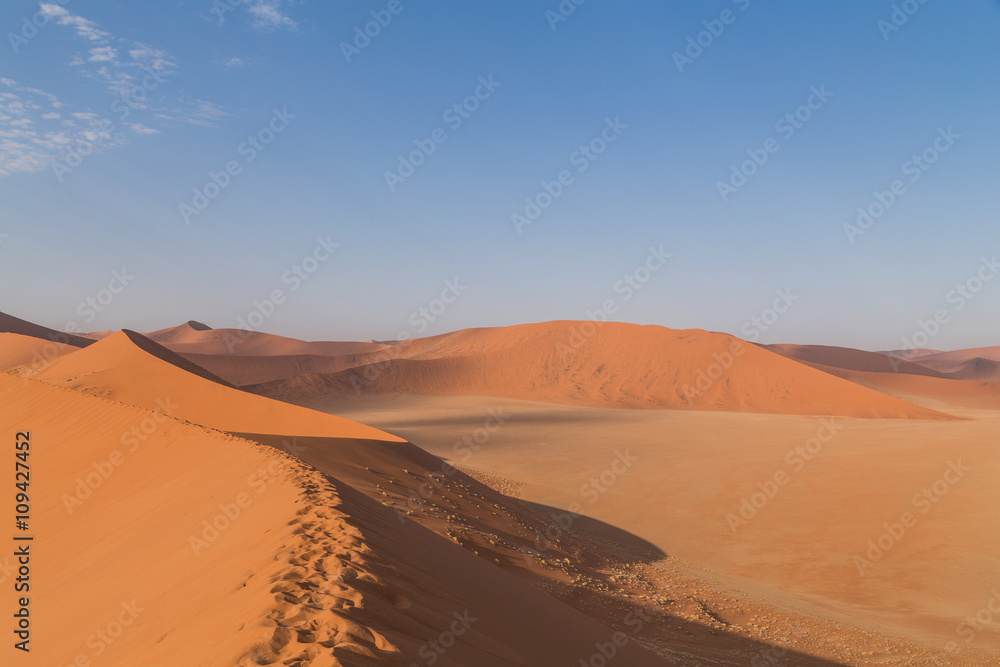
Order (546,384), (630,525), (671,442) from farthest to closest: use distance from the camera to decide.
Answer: (546,384) < (671,442) < (630,525)

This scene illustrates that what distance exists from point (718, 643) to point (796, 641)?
120 cm

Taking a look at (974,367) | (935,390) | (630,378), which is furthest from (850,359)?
(630,378)

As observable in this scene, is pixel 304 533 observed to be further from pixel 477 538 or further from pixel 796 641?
pixel 796 641

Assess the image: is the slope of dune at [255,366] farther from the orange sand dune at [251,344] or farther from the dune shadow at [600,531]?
the dune shadow at [600,531]

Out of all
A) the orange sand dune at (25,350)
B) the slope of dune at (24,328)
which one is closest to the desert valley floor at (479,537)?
the orange sand dune at (25,350)

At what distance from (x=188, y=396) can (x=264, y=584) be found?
549 inches

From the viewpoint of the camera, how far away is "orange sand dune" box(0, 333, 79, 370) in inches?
1128

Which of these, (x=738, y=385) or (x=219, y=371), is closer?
(x=738, y=385)

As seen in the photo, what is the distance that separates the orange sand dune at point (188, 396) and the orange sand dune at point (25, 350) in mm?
11124

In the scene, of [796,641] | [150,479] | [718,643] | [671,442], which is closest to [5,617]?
[150,479]

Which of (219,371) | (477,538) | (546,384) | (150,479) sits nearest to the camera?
(477,538)

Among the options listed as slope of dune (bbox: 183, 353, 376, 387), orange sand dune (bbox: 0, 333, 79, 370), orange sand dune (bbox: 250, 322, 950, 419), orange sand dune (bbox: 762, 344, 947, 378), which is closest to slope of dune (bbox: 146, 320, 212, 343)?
slope of dune (bbox: 183, 353, 376, 387)

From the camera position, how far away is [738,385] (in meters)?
45.9

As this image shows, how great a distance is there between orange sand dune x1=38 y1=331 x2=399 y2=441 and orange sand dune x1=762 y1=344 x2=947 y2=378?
92.8 meters
